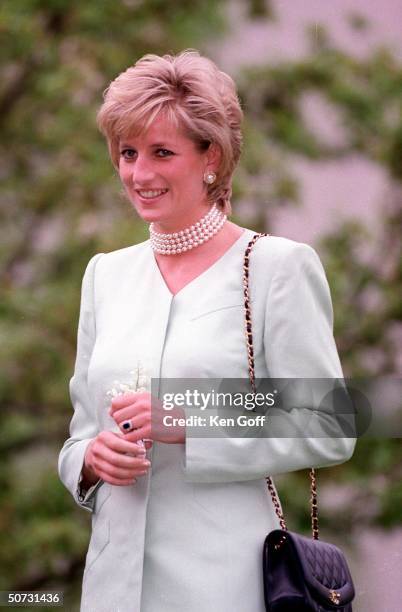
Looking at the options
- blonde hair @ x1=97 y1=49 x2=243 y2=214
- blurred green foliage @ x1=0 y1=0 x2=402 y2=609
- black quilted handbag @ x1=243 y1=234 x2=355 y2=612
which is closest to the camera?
black quilted handbag @ x1=243 y1=234 x2=355 y2=612

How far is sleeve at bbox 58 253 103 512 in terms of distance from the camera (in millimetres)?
2197

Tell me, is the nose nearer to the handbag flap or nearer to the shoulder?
the shoulder

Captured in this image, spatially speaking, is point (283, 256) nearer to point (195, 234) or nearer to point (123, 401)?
point (195, 234)

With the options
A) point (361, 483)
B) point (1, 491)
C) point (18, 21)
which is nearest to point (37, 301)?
point (1, 491)

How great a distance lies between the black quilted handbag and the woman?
0.03m

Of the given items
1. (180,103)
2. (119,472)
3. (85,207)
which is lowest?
(119,472)

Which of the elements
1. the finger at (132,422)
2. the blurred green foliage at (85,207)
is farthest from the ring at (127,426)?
the blurred green foliage at (85,207)

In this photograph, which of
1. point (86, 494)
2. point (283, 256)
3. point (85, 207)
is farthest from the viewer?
point (85, 207)

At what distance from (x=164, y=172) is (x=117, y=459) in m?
0.51

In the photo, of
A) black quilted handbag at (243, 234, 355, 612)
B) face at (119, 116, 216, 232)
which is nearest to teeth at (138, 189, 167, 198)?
face at (119, 116, 216, 232)

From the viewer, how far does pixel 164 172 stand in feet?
7.01

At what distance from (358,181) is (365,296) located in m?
0.55

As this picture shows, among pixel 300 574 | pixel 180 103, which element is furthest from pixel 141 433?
pixel 180 103

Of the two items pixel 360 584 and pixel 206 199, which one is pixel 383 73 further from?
pixel 206 199
